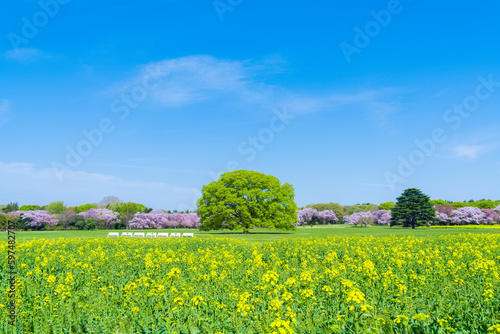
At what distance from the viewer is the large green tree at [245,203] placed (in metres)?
46.2

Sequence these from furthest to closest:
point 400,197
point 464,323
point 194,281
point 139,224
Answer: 1. point 139,224
2. point 400,197
3. point 194,281
4. point 464,323

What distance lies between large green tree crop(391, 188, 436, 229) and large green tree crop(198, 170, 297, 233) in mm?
27174

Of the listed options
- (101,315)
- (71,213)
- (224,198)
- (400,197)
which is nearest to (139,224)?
(71,213)

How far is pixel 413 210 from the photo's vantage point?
210 feet

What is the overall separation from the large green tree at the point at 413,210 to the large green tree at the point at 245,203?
2717cm

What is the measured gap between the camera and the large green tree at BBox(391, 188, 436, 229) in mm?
64188

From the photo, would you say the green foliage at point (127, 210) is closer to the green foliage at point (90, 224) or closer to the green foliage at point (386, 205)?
the green foliage at point (90, 224)

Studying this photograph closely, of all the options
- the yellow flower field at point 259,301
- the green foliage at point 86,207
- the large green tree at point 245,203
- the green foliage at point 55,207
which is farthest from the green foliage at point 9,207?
the yellow flower field at point 259,301

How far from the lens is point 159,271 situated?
1069cm

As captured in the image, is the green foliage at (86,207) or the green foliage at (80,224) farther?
the green foliage at (86,207)

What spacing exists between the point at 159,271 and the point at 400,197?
208ft

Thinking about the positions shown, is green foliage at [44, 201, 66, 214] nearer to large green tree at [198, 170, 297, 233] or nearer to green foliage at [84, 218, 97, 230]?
green foliage at [84, 218, 97, 230]

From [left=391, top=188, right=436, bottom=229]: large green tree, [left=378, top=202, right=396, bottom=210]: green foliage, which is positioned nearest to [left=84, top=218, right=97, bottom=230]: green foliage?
[left=391, top=188, right=436, bottom=229]: large green tree

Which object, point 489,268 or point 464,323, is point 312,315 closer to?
point 464,323
